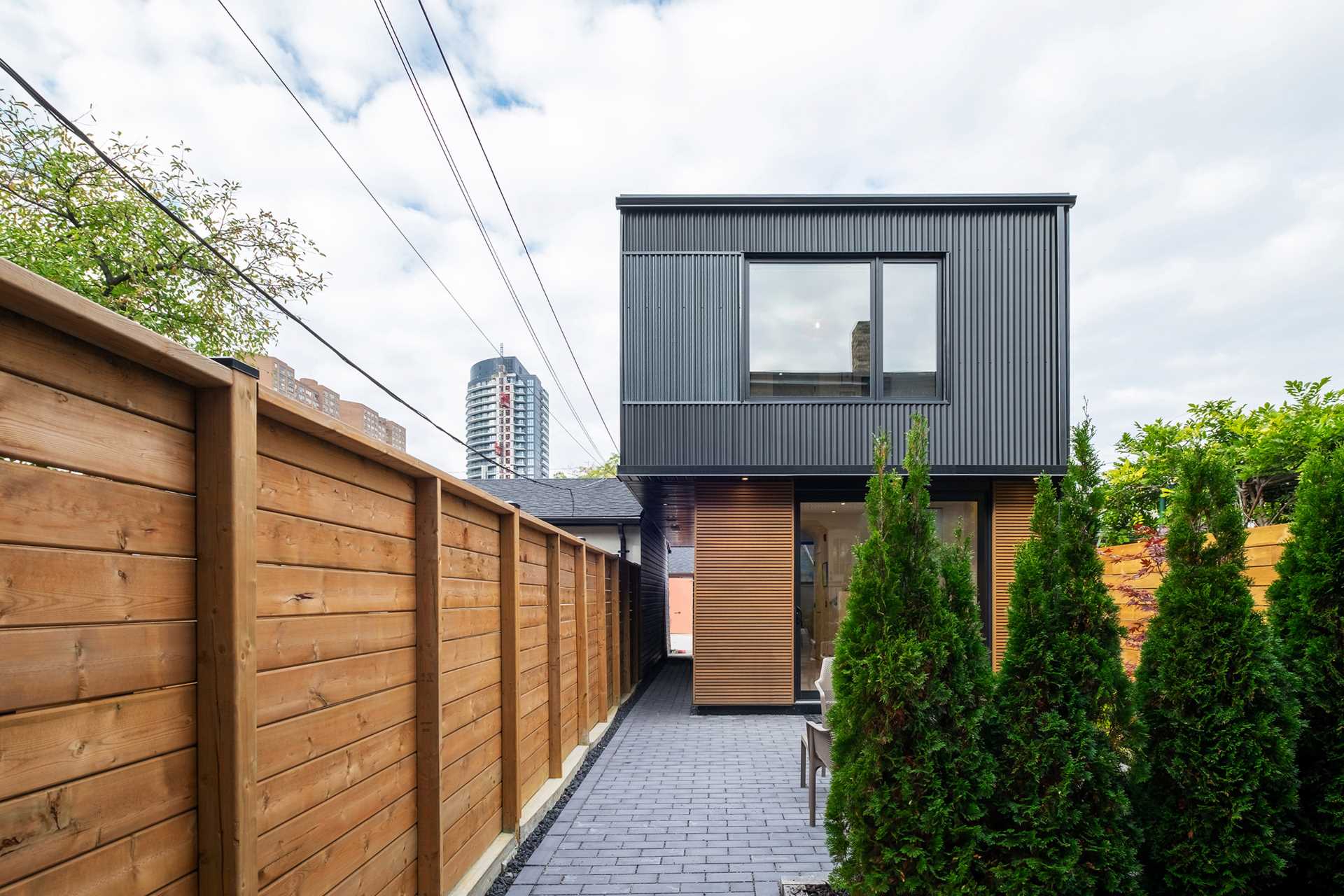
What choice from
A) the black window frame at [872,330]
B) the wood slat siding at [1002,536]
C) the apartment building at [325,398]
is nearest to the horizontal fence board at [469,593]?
the apartment building at [325,398]

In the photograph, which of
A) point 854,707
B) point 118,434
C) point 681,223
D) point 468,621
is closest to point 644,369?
point 681,223

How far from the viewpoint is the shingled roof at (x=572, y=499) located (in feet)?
45.2

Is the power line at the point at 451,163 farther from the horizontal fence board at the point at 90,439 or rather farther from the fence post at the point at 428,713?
the horizontal fence board at the point at 90,439

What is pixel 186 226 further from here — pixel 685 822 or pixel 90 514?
pixel 685 822

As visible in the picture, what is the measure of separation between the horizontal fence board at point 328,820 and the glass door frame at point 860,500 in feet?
21.2

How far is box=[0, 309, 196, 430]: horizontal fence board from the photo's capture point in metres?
1.18

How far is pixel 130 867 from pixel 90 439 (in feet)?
2.66

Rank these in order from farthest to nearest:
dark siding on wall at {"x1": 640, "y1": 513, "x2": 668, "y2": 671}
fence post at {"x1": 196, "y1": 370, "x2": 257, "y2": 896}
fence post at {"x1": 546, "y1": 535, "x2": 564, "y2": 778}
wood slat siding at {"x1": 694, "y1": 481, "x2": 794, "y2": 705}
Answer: dark siding on wall at {"x1": 640, "y1": 513, "x2": 668, "y2": 671} < wood slat siding at {"x1": 694, "y1": 481, "x2": 794, "y2": 705} < fence post at {"x1": 546, "y1": 535, "x2": 564, "y2": 778} < fence post at {"x1": 196, "y1": 370, "x2": 257, "y2": 896}

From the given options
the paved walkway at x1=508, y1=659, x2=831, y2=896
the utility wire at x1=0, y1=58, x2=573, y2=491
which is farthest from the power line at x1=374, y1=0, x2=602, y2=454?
the paved walkway at x1=508, y1=659, x2=831, y2=896

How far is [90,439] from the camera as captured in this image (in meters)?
1.33

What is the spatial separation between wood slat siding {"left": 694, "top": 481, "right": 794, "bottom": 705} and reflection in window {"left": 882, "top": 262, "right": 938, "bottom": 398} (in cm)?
185

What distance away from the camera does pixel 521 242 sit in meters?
10.6

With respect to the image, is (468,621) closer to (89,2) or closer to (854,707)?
(854,707)

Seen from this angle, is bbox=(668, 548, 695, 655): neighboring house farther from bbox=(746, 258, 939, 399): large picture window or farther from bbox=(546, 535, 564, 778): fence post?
bbox=(546, 535, 564, 778): fence post
